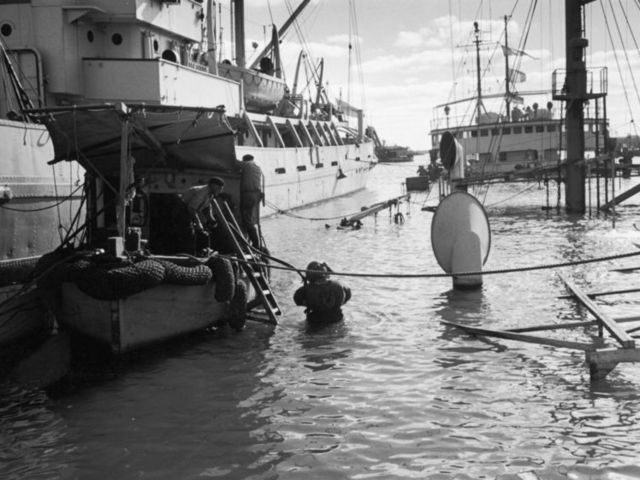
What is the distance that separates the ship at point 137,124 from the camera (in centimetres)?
938

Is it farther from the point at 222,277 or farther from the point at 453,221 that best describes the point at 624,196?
the point at 222,277

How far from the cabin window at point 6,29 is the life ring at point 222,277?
37.3ft

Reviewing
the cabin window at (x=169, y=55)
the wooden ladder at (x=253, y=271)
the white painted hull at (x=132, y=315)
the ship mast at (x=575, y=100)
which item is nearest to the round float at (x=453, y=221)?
the wooden ladder at (x=253, y=271)

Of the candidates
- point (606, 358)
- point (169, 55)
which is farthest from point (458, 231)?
point (169, 55)

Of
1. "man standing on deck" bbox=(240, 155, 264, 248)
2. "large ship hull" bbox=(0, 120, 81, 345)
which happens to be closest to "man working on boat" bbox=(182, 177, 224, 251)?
"large ship hull" bbox=(0, 120, 81, 345)

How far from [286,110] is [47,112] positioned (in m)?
31.2

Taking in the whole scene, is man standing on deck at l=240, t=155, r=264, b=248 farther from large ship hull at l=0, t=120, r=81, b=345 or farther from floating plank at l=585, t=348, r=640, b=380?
floating plank at l=585, t=348, r=640, b=380

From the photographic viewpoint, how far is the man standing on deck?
13292 millimetres

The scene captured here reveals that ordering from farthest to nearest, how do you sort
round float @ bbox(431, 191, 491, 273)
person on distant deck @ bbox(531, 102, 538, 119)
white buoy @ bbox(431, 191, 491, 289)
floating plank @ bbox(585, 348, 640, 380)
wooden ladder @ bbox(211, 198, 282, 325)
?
person on distant deck @ bbox(531, 102, 538, 119), round float @ bbox(431, 191, 491, 273), white buoy @ bbox(431, 191, 491, 289), wooden ladder @ bbox(211, 198, 282, 325), floating plank @ bbox(585, 348, 640, 380)

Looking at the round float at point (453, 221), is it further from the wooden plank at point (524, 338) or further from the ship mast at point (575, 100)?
the ship mast at point (575, 100)

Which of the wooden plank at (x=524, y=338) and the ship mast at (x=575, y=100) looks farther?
the ship mast at (x=575, y=100)

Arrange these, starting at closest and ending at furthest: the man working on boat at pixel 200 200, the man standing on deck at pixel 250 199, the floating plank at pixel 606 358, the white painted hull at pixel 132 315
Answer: the floating plank at pixel 606 358
the white painted hull at pixel 132 315
the man working on boat at pixel 200 200
the man standing on deck at pixel 250 199

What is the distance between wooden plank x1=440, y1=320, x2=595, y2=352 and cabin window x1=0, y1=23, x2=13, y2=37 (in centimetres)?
1354

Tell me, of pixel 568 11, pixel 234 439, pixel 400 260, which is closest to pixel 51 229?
pixel 234 439
